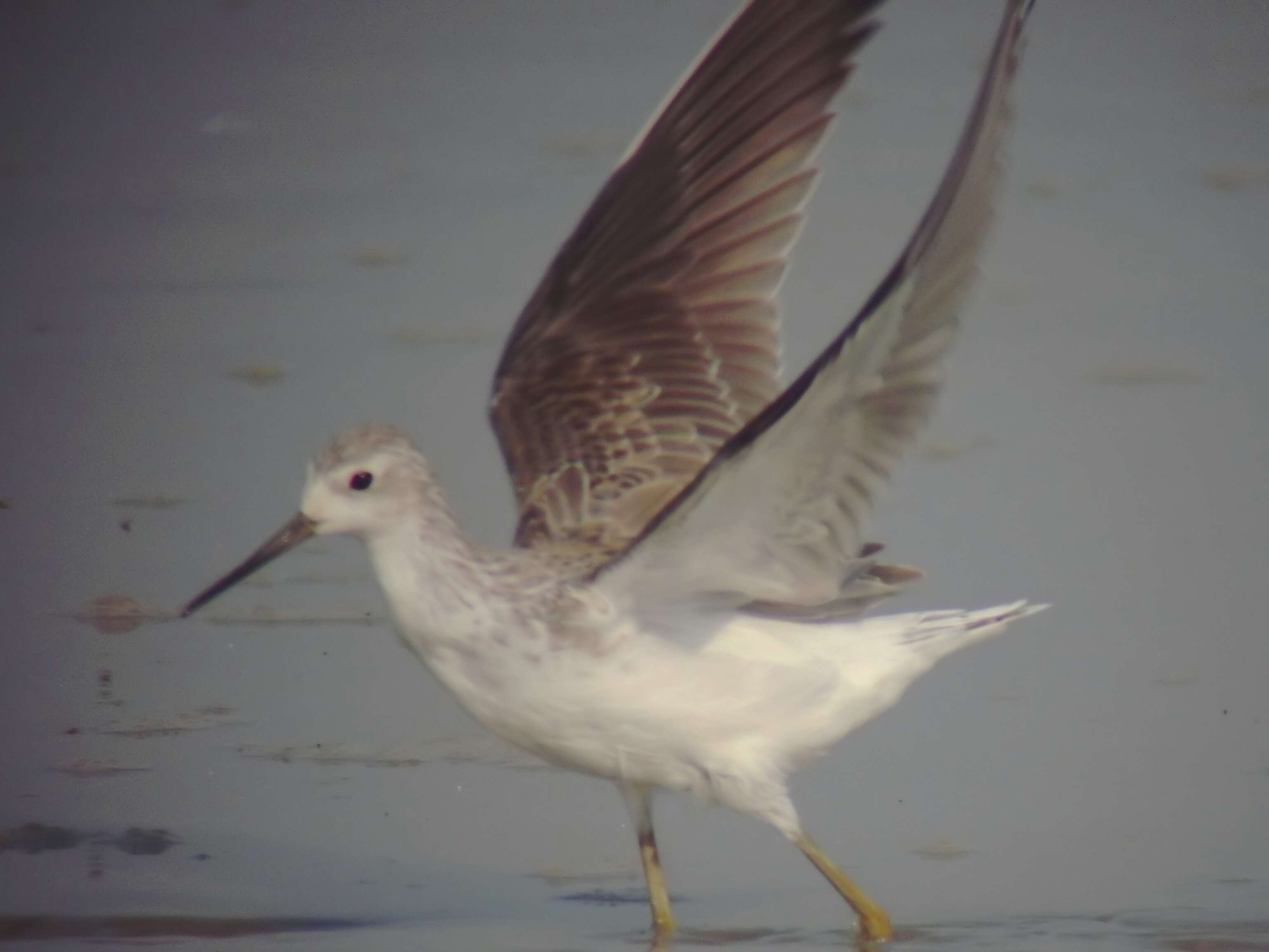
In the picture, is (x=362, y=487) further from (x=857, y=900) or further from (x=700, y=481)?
(x=857, y=900)

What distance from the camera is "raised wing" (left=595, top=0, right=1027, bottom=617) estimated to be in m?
3.97

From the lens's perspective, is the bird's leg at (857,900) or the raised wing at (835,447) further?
the bird's leg at (857,900)

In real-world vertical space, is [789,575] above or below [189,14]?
below

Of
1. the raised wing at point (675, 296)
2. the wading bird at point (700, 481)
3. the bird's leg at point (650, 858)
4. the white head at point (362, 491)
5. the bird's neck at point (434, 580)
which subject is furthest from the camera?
the raised wing at point (675, 296)

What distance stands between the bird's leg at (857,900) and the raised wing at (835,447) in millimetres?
517

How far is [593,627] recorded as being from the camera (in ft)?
15.7

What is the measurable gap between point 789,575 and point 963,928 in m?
0.89

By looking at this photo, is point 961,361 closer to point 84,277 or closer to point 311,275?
point 311,275

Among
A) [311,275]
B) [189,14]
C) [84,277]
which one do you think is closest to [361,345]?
[311,275]

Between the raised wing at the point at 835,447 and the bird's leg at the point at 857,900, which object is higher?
the raised wing at the point at 835,447

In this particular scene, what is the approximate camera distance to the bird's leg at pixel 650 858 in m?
5.10

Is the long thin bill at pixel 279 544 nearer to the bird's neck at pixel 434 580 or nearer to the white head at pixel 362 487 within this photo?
the white head at pixel 362 487

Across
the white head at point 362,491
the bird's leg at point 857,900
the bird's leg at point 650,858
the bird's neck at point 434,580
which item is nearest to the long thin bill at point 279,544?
the white head at point 362,491

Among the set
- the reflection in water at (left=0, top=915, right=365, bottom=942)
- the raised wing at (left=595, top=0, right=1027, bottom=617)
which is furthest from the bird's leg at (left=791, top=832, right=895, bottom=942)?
the reflection in water at (left=0, top=915, right=365, bottom=942)
